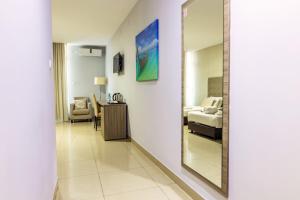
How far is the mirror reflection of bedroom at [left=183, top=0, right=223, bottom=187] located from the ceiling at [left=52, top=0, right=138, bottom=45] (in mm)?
2125

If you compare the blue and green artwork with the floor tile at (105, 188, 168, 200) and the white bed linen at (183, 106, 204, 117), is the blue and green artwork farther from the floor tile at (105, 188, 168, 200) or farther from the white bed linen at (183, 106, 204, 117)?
the floor tile at (105, 188, 168, 200)

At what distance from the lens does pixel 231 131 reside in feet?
5.28

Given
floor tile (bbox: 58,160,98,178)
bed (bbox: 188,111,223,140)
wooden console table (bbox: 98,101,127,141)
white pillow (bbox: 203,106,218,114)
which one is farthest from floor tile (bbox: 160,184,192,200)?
wooden console table (bbox: 98,101,127,141)

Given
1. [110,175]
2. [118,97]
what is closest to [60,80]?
[118,97]

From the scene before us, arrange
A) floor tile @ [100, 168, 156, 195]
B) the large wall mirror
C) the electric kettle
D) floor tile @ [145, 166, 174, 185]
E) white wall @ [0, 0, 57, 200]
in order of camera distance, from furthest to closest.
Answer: the electric kettle → floor tile @ [145, 166, 174, 185] → floor tile @ [100, 168, 156, 195] → the large wall mirror → white wall @ [0, 0, 57, 200]

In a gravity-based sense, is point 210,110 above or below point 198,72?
below

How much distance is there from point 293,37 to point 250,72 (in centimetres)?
33

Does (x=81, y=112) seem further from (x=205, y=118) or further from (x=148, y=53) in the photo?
(x=205, y=118)

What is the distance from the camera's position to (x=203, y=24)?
6.77 feet

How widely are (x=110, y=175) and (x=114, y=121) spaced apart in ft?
6.61

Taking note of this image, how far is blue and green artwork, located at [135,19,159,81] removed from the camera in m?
3.00

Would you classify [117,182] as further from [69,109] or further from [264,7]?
[69,109]

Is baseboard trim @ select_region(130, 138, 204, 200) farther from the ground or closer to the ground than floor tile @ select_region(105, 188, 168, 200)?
farther from the ground

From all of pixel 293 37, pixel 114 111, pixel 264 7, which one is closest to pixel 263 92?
pixel 293 37
